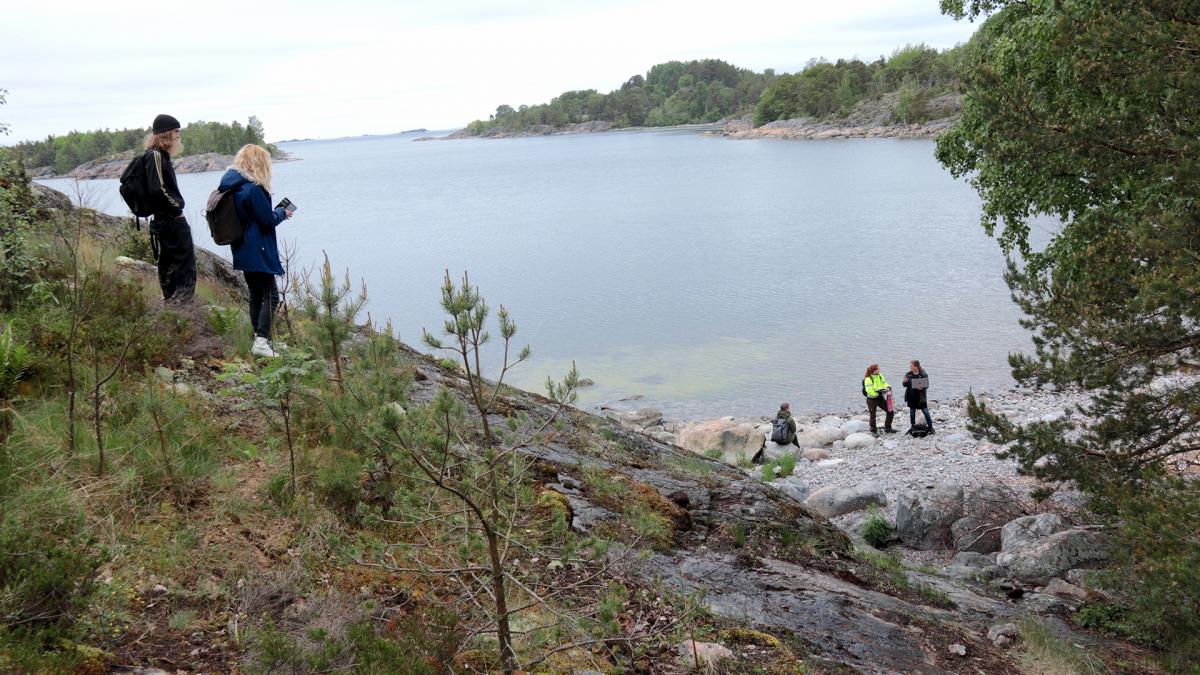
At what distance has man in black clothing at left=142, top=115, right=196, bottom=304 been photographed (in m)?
7.21

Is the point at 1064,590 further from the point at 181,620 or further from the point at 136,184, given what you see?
the point at 136,184

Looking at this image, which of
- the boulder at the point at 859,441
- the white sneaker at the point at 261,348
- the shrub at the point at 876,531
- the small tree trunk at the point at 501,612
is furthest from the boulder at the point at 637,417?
the small tree trunk at the point at 501,612

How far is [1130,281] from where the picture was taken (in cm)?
805

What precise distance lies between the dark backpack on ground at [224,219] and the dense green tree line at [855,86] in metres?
115

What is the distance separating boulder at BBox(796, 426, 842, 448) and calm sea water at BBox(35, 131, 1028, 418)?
99.5 inches

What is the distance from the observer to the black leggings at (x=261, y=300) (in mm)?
7125

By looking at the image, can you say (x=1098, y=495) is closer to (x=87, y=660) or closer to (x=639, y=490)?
(x=639, y=490)

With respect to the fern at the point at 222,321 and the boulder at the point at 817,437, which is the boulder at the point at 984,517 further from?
the fern at the point at 222,321

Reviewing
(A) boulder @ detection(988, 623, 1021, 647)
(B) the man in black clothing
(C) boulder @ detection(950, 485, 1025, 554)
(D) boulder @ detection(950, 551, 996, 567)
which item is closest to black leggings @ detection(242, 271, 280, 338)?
(B) the man in black clothing

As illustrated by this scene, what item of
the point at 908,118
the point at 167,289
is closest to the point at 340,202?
the point at 167,289

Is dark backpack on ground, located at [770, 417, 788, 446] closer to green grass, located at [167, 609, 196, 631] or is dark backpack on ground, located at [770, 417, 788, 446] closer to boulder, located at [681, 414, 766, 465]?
boulder, located at [681, 414, 766, 465]

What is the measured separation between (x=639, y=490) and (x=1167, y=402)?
18.3 ft

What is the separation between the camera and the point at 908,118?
4409 inches

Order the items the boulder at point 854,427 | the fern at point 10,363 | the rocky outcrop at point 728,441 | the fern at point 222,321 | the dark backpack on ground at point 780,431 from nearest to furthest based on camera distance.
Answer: the fern at point 10,363, the fern at point 222,321, the rocky outcrop at point 728,441, the dark backpack on ground at point 780,431, the boulder at point 854,427
